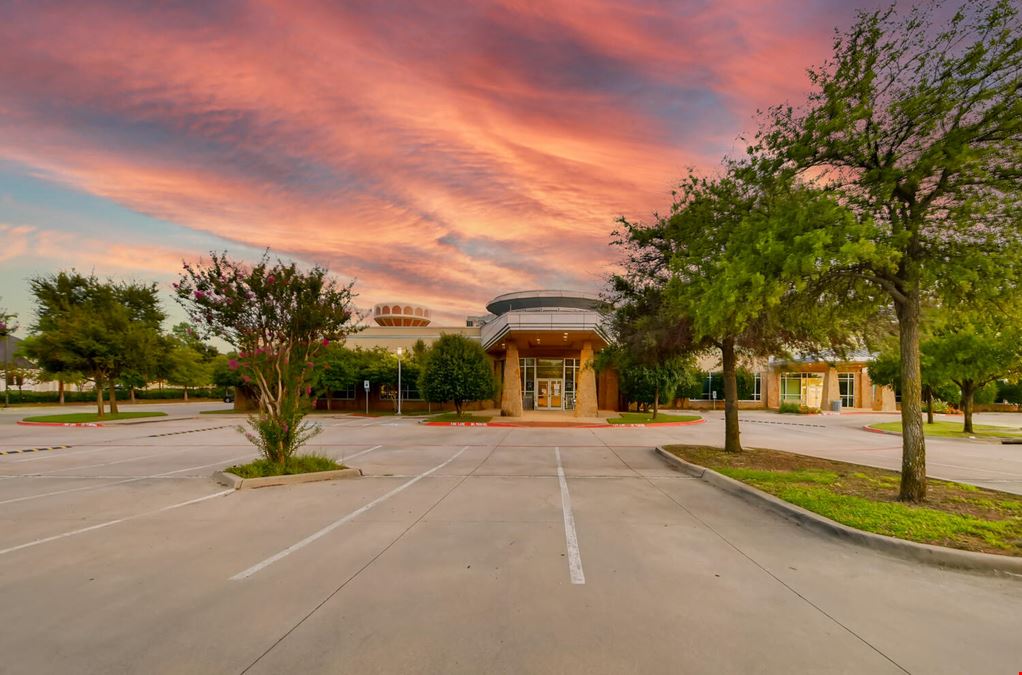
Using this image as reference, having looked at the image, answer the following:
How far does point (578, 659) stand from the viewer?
11.5ft

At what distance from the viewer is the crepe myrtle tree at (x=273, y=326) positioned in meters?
10.2

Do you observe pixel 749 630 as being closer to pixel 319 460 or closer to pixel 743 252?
pixel 743 252

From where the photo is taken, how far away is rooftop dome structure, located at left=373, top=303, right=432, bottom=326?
50.3m

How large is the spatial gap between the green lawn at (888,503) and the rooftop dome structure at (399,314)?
1637 inches

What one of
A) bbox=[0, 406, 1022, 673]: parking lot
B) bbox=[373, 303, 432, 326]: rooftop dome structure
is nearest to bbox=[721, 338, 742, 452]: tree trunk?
bbox=[0, 406, 1022, 673]: parking lot

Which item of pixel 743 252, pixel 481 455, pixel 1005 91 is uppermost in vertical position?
pixel 1005 91

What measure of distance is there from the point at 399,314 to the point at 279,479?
136ft

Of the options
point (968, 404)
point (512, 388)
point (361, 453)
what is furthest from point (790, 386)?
point (361, 453)

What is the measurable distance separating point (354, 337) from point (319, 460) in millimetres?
36347

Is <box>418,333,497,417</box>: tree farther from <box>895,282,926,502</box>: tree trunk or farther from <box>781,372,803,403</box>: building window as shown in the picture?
<box>781,372,803,403</box>: building window

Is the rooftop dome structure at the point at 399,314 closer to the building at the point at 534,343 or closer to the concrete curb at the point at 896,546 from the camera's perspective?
the building at the point at 534,343

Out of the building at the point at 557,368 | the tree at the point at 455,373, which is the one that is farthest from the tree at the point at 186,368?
the tree at the point at 455,373

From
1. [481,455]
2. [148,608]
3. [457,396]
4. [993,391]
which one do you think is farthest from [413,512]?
[993,391]

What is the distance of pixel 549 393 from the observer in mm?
39344
